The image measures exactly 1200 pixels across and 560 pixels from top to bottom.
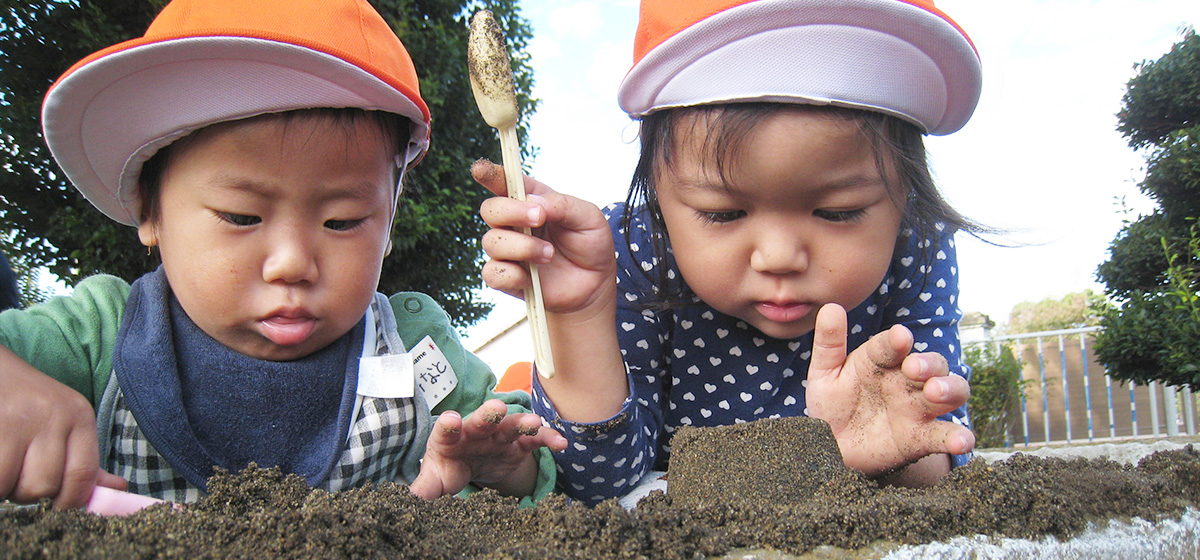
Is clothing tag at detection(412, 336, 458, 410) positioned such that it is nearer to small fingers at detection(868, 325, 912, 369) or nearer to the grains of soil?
the grains of soil

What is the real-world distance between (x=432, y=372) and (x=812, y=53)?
1107 millimetres

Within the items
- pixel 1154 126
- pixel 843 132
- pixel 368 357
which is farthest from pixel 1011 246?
pixel 1154 126

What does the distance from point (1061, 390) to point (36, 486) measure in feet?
32.5

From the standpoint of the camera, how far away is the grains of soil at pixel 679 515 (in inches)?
26.3

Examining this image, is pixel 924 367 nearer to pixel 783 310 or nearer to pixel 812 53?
pixel 783 310

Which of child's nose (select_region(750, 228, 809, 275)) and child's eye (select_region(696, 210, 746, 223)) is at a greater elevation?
child's eye (select_region(696, 210, 746, 223))

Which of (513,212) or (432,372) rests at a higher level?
(513,212)

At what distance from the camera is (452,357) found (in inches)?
73.3

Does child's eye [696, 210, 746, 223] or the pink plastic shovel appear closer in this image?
the pink plastic shovel

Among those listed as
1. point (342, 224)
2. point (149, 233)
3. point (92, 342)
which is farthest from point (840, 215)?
point (92, 342)

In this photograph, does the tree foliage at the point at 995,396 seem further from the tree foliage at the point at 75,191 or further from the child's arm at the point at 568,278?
the child's arm at the point at 568,278

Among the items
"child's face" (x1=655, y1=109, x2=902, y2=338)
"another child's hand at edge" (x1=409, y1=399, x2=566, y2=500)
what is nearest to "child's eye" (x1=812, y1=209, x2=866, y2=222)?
"child's face" (x1=655, y1=109, x2=902, y2=338)

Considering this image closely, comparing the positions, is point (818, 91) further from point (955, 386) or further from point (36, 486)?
point (36, 486)

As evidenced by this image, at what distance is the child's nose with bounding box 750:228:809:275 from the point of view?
127 cm
